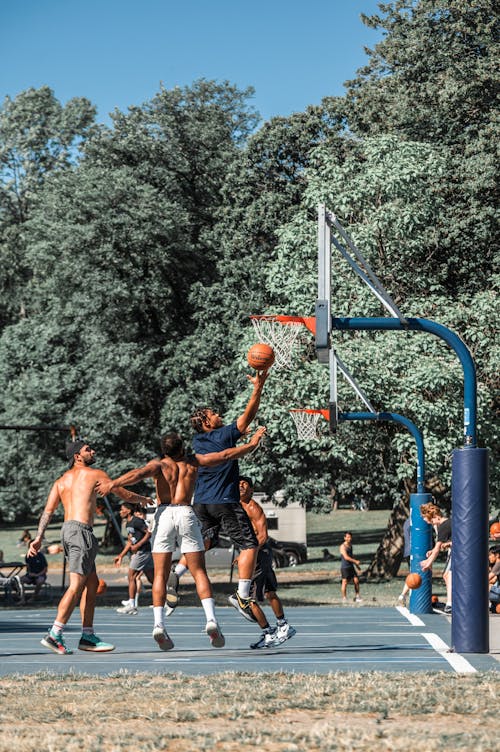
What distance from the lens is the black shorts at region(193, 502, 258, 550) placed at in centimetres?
1190

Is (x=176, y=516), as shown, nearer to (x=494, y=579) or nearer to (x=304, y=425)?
(x=494, y=579)

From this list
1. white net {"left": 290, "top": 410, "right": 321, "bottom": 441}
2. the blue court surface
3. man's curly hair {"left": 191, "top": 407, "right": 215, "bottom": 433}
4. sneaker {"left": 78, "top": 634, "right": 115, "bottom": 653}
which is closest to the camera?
the blue court surface

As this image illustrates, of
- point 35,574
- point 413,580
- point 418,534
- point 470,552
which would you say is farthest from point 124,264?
point 470,552

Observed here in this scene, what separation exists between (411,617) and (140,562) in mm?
4989

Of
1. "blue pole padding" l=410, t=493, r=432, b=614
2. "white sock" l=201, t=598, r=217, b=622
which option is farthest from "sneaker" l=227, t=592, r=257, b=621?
"blue pole padding" l=410, t=493, r=432, b=614

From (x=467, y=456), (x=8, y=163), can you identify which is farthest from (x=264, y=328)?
(x=8, y=163)

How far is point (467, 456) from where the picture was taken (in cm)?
1224

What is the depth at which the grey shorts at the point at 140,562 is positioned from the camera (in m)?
22.5

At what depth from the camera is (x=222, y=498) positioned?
1192cm

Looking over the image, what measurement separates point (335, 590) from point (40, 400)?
44.6ft

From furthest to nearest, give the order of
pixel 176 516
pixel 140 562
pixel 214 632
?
pixel 140 562 → pixel 176 516 → pixel 214 632

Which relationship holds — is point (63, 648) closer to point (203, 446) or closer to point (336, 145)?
point (203, 446)

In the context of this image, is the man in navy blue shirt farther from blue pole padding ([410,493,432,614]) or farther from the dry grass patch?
blue pole padding ([410,493,432,614])

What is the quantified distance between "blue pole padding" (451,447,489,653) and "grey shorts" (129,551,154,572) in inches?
431
